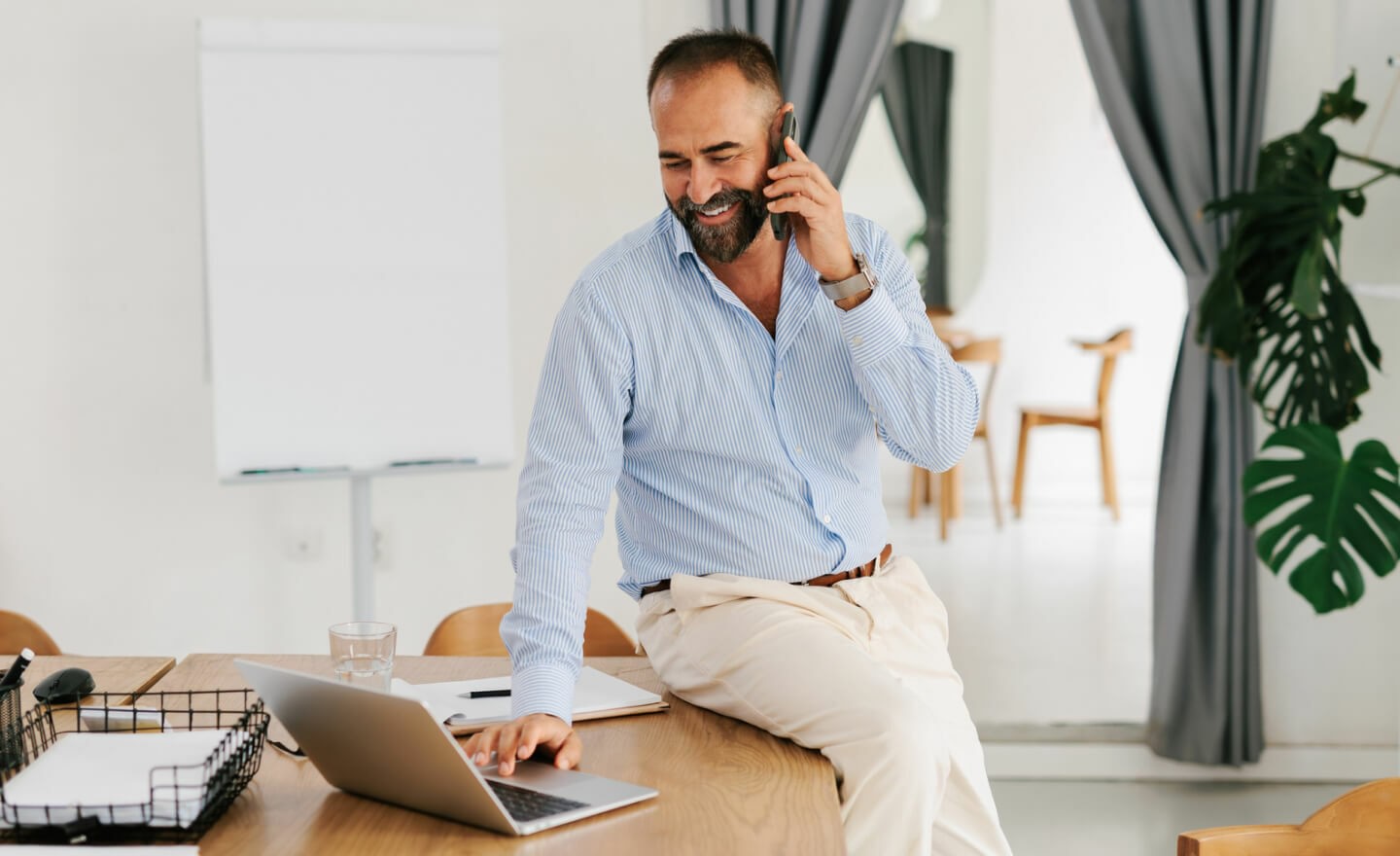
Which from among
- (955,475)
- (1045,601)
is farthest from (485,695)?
(955,475)

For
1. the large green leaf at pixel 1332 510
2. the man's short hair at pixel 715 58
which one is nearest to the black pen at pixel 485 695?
the man's short hair at pixel 715 58

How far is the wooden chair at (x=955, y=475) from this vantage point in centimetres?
618

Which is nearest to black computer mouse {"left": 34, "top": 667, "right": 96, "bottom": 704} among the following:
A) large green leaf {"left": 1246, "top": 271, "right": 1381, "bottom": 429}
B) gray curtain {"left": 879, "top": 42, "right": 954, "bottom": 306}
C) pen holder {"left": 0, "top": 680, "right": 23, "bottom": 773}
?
pen holder {"left": 0, "top": 680, "right": 23, "bottom": 773}

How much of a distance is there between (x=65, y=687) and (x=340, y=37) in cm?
224

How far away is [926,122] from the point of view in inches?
247

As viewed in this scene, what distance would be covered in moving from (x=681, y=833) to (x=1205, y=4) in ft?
10.9

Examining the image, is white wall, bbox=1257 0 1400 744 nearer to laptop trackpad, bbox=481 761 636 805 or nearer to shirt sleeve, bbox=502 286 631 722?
shirt sleeve, bbox=502 286 631 722

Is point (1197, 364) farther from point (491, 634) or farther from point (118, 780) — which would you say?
point (118, 780)

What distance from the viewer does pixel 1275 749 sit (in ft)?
13.0

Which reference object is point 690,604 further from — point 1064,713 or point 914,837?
point 1064,713

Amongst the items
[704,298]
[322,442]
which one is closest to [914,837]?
[704,298]

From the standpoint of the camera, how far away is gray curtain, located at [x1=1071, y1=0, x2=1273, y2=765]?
12.6 feet

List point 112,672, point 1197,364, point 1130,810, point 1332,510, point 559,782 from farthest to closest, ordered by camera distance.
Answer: point 1197,364, point 1130,810, point 1332,510, point 112,672, point 559,782

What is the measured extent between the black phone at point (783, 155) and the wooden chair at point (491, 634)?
993 mm
